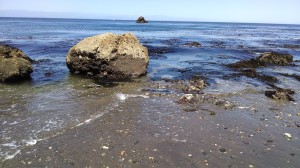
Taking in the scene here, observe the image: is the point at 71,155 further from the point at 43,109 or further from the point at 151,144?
the point at 43,109

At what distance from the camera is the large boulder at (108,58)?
2016 cm

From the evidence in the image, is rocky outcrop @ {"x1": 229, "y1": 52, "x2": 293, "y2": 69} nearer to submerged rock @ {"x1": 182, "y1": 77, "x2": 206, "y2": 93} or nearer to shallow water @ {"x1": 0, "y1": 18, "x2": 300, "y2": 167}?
shallow water @ {"x1": 0, "y1": 18, "x2": 300, "y2": 167}

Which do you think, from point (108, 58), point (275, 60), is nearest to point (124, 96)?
point (108, 58)

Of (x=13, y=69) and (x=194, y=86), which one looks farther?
(x=13, y=69)

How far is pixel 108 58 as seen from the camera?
2003 cm

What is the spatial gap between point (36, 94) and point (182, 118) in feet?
26.6

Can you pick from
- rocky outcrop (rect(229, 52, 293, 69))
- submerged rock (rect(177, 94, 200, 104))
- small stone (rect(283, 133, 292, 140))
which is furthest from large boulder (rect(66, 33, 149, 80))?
small stone (rect(283, 133, 292, 140))

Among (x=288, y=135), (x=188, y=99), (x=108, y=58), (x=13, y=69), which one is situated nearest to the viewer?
(x=288, y=135)

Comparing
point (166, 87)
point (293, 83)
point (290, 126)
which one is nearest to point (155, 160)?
point (290, 126)

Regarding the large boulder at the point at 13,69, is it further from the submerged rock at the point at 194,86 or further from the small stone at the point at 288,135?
the small stone at the point at 288,135

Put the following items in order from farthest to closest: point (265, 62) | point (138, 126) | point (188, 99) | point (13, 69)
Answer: point (265, 62)
point (13, 69)
point (188, 99)
point (138, 126)

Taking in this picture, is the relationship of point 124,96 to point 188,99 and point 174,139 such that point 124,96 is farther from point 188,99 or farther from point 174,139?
point 174,139

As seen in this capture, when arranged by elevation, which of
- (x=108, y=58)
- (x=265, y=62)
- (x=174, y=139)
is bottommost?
(x=174, y=139)

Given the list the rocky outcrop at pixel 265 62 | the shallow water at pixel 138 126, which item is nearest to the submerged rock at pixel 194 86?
the shallow water at pixel 138 126
